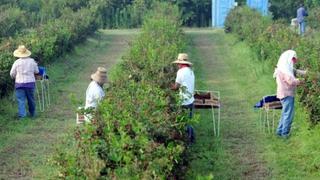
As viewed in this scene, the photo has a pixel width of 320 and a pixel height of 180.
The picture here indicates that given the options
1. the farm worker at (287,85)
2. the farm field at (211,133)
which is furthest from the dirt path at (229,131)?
the farm worker at (287,85)

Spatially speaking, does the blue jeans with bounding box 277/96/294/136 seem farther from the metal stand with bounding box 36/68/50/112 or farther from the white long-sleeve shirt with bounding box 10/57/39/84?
the metal stand with bounding box 36/68/50/112

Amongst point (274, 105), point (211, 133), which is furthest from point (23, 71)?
point (274, 105)

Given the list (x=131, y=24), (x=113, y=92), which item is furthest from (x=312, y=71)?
(x=131, y=24)

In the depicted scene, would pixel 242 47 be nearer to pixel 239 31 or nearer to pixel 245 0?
pixel 239 31

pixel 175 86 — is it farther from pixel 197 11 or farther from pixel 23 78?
pixel 197 11

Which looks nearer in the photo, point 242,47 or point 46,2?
point 242,47

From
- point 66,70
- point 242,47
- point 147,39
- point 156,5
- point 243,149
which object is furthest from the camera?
point 156,5

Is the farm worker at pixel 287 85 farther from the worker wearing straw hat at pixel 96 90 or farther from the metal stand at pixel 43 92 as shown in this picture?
the metal stand at pixel 43 92

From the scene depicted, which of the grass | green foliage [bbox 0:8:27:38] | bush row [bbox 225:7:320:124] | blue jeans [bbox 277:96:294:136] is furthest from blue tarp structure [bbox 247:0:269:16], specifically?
blue jeans [bbox 277:96:294:136]

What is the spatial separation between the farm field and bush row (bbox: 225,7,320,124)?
0.46 metres

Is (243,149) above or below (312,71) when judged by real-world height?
below

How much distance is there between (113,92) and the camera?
29.1ft

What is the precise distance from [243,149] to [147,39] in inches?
238

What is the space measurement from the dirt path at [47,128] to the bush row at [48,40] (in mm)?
571
